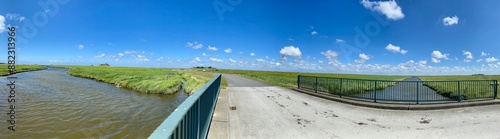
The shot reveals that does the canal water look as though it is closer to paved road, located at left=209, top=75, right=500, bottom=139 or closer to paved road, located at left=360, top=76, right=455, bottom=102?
paved road, located at left=209, top=75, right=500, bottom=139

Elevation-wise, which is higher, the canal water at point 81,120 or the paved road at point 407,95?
the paved road at point 407,95

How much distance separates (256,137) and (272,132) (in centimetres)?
61

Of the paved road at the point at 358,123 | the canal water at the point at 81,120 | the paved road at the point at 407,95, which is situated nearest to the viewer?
the paved road at the point at 358,123

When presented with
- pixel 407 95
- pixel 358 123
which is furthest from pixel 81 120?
pixel 407 95

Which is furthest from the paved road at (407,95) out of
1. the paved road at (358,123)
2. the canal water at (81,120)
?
the canal water at (81,120)

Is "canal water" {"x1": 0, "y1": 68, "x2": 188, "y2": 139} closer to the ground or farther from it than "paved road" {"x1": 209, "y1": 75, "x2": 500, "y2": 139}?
closer to the ground

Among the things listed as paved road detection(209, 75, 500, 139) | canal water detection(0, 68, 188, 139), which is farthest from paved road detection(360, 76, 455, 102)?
canal water detection(0, 68, 188, 139)

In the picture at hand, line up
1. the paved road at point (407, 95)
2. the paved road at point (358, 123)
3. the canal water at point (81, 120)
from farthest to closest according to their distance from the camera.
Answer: the paved road at point (407, 95)
the canal water at point (81, 120)
the paved road at point (358, 123)

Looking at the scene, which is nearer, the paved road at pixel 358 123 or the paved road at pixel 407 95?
the paved road at pixel 358 123

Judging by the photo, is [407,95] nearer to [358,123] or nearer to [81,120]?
[358,123]

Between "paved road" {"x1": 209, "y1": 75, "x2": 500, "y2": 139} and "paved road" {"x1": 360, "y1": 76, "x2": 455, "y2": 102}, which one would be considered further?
"paved road" {"x1": 360, "y1": 76, "x2": 455, "y2": 102}

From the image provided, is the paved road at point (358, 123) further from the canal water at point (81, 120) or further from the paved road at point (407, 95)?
the canal water at point (81, 120)

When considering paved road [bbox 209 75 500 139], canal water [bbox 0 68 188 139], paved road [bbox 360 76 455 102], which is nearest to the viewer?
paved road [bbox 209 75 500 139]

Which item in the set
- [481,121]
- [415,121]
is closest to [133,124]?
[415,121]
